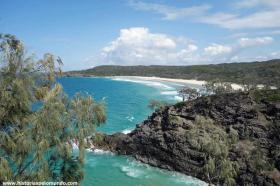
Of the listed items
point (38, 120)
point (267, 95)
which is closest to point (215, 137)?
point (267, 95)

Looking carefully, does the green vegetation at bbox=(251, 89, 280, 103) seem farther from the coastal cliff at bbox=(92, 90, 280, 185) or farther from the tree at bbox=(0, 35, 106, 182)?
the tree at bbox=(0, 35, 106, 182)

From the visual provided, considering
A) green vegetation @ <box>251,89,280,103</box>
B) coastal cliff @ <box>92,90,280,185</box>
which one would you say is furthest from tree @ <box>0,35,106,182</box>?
green vegetation @ <box>251,89,280,103</box>

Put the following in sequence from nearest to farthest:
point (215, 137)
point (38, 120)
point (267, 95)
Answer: point (38, 120), point (215, 137), point (267, 95)

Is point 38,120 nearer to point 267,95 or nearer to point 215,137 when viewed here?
point 215,137

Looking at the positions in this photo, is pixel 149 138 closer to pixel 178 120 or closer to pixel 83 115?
pixel 178 120

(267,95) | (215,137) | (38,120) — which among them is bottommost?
(215,137)

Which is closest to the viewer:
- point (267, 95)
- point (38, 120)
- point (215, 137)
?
point (38, 120)

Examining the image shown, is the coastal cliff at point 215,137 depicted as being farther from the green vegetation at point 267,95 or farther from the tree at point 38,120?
the tree at point 38,120

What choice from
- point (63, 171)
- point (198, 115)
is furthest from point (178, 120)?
point (63, 171)
